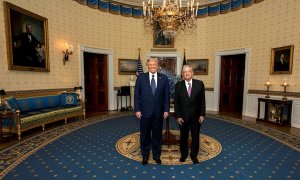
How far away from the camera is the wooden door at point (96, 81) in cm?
859

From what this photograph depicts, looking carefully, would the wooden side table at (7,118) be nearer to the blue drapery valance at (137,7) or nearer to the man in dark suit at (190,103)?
the man in dark suit at (190,103)

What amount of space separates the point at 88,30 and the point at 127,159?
20.6ft

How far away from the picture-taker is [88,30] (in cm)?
779

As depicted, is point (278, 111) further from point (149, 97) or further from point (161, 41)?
point (161, 41)

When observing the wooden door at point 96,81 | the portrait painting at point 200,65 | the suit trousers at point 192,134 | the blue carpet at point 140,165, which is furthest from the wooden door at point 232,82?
the suit trousers at point 192,134

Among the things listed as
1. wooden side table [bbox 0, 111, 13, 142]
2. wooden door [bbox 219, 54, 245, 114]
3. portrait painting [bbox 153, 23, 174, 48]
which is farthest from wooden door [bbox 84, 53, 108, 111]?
wooden door [bbox 219, 54, 245, 114]

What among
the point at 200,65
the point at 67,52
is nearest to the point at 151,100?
the point at 67,52

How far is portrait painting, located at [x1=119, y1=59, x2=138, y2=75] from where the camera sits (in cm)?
887

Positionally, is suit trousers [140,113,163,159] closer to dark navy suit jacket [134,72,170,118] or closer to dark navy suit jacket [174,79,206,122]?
dark navy suit jacket [134,72,170,118]

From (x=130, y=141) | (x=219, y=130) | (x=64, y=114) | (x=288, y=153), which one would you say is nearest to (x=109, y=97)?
(x=64, y=114)

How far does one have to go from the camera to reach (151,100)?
2.99 meters

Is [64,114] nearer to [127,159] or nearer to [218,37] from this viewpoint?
[127,159]

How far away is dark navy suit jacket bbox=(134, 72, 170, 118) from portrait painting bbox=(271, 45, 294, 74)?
532cm

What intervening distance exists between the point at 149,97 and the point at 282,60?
5.72m
